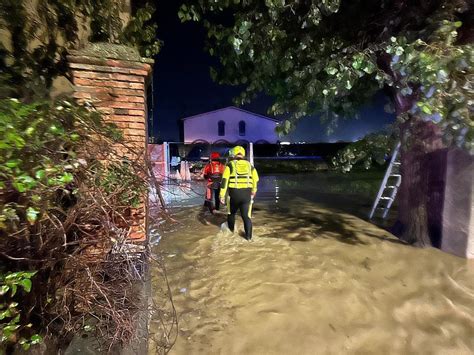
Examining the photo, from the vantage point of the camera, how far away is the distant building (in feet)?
109

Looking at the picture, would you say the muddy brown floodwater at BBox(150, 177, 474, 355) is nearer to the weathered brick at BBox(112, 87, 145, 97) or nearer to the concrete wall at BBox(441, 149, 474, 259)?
the concrete wall at BBox(441, 149, 474, 259)

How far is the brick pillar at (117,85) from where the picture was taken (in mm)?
2957

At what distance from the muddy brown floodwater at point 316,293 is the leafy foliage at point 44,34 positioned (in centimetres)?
281

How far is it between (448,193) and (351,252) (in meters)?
1.82

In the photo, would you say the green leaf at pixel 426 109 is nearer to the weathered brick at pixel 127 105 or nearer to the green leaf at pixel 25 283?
the weathered brick at pixel 127 105

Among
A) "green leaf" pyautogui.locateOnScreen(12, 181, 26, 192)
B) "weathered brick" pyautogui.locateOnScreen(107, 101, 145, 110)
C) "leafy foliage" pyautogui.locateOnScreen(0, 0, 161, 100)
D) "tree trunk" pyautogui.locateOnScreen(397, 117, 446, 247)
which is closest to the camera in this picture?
"green leaf" pyautogui.locateOnScreen(12, 181, 26, 192)

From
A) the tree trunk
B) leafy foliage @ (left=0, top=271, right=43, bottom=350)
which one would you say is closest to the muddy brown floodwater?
the tree trunk

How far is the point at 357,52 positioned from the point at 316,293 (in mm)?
3311

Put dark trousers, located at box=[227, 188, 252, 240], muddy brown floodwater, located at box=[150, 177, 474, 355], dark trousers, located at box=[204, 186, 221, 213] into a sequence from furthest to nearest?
dark trousers, located at box=[204, 186, 221, 213], dark trousers, located at box=[227, 188, 252, 240], muddy brown floodwater, located at box=[150, 177, 474, 355]

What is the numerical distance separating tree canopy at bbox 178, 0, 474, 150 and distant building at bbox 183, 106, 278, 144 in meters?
27.1

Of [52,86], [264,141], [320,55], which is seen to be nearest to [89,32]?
[52,86]

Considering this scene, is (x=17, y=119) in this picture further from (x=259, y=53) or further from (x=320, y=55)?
(x=320, y=55)

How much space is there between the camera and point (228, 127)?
33.6 meters

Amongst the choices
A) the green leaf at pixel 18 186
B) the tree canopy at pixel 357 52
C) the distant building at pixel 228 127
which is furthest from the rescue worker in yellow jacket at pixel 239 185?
the distant building at pixel 228 127
